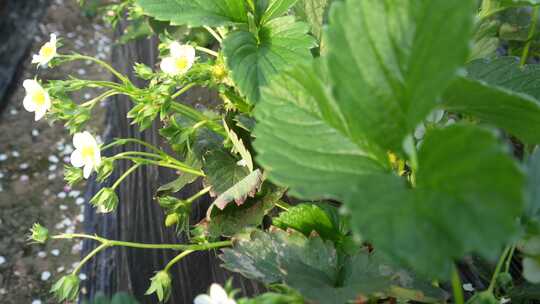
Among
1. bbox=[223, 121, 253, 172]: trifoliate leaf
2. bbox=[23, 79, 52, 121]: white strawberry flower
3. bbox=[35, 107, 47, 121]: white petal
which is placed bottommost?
bbox=[223, 121, 253, 172]: trifoliate leaf

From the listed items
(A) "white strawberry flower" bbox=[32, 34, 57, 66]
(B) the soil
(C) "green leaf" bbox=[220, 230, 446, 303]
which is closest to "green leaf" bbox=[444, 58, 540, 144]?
(C) "green leaf" bbox=[220, 230, 446, 303]

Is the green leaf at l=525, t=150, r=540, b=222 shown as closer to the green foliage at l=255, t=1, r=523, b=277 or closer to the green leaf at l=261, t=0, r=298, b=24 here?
the green foliage at l=255, t=1, r=523, b=277

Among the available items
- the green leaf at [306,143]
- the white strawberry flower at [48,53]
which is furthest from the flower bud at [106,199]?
the green leaf at [306,143]

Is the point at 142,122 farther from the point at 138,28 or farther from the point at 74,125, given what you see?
the point at 138,28

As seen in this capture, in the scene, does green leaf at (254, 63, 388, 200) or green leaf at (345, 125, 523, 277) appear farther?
green leaf at (254, 63, 388, 200)

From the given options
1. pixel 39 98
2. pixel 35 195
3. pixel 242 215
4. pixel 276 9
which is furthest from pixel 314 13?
pixel 35 195

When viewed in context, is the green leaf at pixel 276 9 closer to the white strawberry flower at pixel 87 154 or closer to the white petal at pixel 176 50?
the white petal at pixel 176 50
